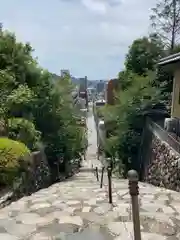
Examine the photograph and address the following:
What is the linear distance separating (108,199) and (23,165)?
3.97m

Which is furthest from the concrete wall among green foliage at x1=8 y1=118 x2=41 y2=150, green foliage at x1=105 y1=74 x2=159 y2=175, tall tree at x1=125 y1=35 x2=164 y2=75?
tall tree at x1=125 y1=35 x2=164 y2=75

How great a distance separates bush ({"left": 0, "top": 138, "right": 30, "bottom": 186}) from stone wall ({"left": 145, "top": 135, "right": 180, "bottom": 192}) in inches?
170

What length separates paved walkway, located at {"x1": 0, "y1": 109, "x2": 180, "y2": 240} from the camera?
5.12 meters

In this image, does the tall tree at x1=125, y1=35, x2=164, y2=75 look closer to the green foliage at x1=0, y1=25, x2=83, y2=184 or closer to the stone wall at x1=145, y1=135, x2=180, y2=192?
the green foliage at x1=0, y1=25, x2=83, y2=184

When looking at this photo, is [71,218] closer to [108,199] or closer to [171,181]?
[108,199]

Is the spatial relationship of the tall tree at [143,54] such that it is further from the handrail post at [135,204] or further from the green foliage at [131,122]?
the handrail post at [135,204]

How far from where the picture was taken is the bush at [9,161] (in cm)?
896

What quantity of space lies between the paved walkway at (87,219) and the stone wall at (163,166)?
212cm

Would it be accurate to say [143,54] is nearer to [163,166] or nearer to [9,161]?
[163,166]

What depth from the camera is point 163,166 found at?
465 inches

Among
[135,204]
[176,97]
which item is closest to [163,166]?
[176,97]

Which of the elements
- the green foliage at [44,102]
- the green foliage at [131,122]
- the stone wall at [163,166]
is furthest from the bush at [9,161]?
the green foliage at [131,122]

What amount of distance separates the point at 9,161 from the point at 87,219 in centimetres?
387

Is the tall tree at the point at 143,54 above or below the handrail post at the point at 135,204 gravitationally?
above
